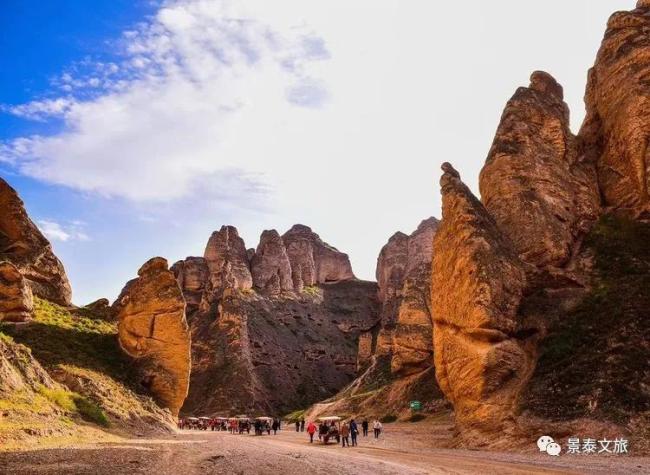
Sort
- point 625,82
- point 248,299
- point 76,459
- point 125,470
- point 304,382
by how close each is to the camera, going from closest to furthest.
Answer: point 125,470
point 76,459
point 625,82
point 304,382
point 248,299

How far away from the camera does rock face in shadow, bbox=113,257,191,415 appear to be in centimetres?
4206

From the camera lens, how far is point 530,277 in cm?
3338

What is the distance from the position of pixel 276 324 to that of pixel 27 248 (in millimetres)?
65045

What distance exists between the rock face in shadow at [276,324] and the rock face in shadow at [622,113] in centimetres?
6065

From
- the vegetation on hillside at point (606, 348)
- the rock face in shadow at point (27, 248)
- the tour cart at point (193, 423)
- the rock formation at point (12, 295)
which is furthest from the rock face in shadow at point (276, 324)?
the vegetation on hillside at point (606, 348)

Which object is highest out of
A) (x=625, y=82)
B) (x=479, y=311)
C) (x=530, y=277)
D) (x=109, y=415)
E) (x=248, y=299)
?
(x=625, y=82)

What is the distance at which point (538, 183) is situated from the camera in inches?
1471

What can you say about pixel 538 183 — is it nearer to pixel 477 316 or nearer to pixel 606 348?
pixel 477 316

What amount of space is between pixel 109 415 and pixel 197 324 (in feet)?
233

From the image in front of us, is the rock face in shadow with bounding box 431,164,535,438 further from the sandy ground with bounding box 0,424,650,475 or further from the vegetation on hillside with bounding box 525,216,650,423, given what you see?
the sandy ground with bounding box 0,424,650,475

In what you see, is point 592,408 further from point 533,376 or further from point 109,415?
point 109,415

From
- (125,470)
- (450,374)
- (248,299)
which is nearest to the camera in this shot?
(125,470)

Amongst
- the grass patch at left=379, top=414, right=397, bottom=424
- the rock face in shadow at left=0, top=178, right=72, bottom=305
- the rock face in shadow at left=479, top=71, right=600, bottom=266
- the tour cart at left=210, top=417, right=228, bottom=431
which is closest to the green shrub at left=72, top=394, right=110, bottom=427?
the rock face in shadow at left=0, top=178, right=72, bottom=305

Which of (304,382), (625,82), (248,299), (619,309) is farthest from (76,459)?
(248,299)
